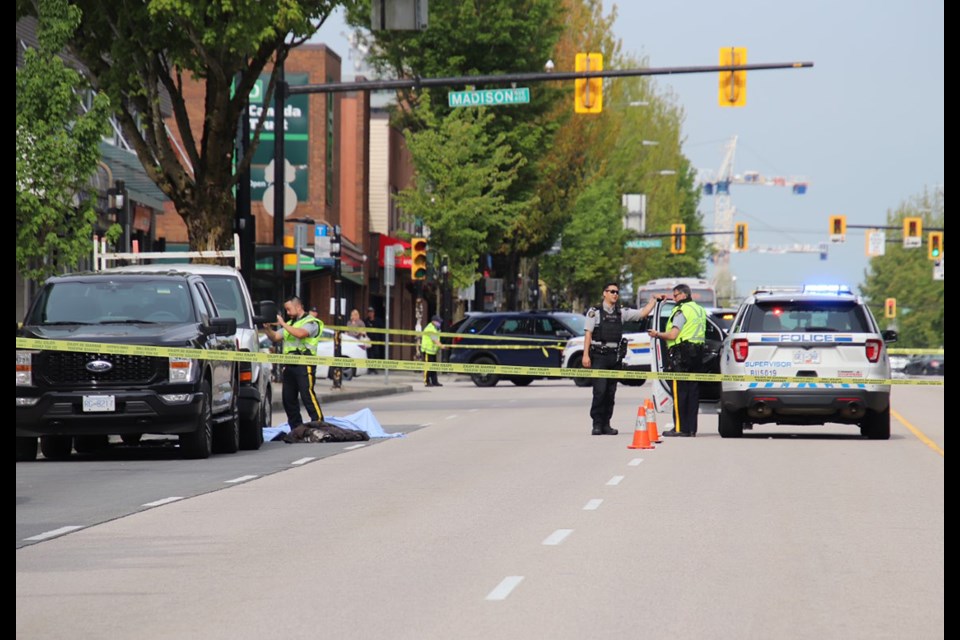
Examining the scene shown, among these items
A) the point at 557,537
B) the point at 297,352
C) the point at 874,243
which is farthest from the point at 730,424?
the point at 874,243

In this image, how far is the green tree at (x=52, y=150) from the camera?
26.4m

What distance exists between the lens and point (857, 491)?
52.9 ft

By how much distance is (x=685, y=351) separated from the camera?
78.7ft

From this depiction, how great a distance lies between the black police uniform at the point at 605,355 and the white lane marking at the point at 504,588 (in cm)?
1351

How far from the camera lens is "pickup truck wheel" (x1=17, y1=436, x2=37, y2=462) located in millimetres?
19781

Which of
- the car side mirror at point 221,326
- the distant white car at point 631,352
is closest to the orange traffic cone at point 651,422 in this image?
the car side mirror at point 221,326

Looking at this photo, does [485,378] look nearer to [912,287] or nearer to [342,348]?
[342,348]

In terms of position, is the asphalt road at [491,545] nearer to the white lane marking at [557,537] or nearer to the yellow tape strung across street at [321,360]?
the white lane marking at [557,537]

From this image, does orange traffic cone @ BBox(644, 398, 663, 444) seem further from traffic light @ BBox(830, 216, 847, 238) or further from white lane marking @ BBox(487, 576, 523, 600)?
traffic light @ BBox(830, 216, 847, 238)

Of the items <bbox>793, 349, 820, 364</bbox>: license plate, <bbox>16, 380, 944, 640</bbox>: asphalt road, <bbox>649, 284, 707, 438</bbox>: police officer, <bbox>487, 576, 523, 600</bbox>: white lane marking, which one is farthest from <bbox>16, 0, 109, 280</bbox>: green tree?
<bbox>487, 576, 523, 600</bbox>: white lane marking

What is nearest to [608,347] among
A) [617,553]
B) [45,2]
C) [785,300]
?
[785,300]

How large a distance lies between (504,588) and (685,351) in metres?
14.2

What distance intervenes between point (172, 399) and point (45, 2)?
1001 cm

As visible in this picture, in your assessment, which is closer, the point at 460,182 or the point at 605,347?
the point at 605,347
